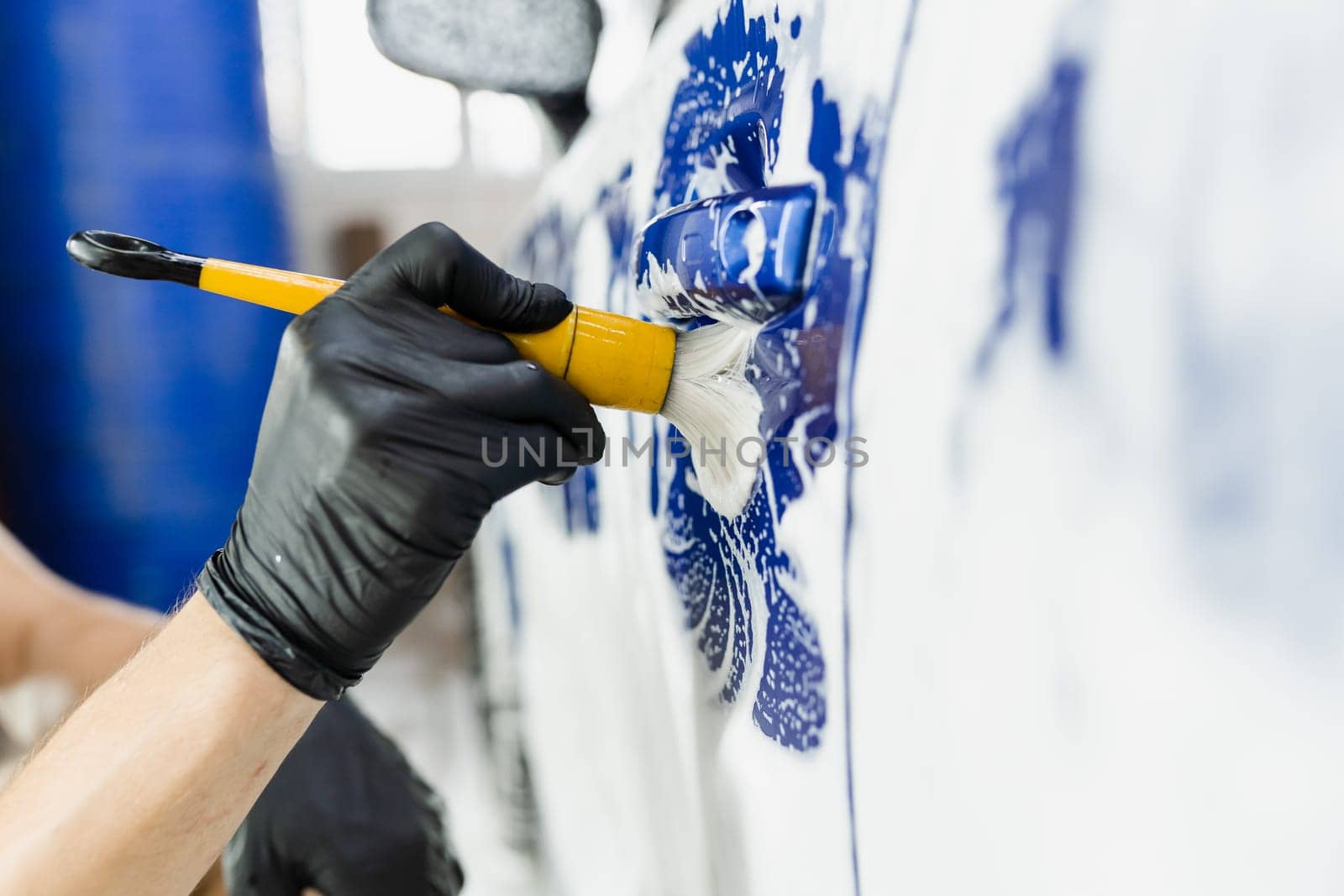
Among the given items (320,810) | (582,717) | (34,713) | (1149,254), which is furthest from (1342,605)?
(34,713)

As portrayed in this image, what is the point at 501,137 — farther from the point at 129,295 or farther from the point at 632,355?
the point at 632,355

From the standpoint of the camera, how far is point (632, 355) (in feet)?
1.85

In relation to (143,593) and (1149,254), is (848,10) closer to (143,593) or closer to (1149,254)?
(1149,254)

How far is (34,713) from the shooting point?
154 centimetres

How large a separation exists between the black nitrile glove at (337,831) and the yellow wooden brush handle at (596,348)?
0.62 m

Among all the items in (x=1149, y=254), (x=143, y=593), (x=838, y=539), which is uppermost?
(x=1149, y=254)

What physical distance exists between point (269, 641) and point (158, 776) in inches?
4.2

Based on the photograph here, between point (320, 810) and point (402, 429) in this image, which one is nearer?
point (402, 429)

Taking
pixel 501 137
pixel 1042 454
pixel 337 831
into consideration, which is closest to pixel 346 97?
pixel 501 137

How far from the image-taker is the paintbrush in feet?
1.71

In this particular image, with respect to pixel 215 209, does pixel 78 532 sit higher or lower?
lower

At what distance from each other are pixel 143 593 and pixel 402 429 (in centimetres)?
136

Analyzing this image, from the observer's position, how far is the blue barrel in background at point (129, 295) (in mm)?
1432

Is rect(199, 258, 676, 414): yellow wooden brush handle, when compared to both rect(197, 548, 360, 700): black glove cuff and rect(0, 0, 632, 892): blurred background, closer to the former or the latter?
rect(197, 548, 360, 700): black glove cuff
